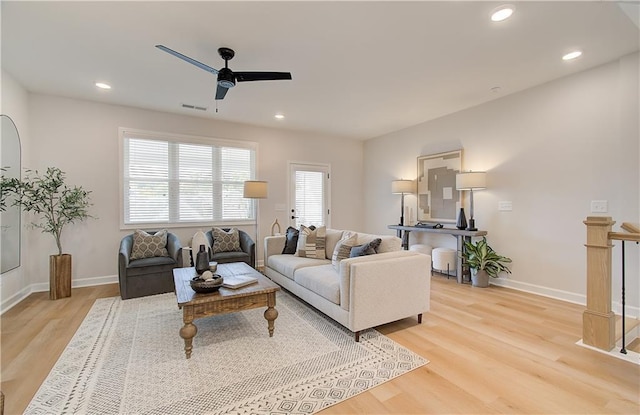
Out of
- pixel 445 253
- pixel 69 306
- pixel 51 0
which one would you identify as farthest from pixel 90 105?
pixel 445 253

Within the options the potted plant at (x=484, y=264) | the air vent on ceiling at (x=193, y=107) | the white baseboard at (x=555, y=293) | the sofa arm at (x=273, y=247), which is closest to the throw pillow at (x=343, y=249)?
the sofa arm at (x=273, y=247)

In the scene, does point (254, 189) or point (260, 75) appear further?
point (254, 189)

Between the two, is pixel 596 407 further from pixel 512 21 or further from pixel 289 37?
pixel 289 37

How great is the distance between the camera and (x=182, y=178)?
16.3 feet

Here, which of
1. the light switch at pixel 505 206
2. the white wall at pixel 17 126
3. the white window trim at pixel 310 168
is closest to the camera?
the white wall at pixel 17 126

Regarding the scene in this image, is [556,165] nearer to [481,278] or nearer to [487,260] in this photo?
[487,260]

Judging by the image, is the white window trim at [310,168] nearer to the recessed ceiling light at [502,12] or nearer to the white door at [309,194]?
the white door at [309,194]

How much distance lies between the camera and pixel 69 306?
3428 millimetres

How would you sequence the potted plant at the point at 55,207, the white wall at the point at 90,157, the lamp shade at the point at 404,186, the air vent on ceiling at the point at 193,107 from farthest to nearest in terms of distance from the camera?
the lamp shade at the point at 404,186 < the air vent on ceiling at the point at 193,107 < the white wall at the point at 90,157 < the potted plant at the point at 55,207

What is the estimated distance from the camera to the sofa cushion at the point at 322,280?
2.76 m

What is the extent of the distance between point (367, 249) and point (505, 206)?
101 inches

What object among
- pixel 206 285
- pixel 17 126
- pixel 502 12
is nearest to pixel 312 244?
pixel 206 285

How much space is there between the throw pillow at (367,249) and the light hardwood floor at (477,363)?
0.75 metres

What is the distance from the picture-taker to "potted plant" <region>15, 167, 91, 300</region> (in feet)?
12.1
